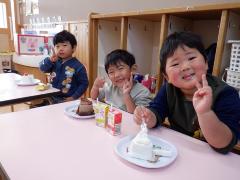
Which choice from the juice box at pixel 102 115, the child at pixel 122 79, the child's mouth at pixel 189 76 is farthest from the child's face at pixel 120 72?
the child's mouth at pixel 189 76

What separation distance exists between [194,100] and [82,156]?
376 millimetres

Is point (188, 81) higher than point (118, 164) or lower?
higher

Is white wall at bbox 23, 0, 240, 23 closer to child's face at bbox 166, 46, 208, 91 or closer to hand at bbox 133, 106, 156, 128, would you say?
child's face at bbox 166, 46, 208, 91

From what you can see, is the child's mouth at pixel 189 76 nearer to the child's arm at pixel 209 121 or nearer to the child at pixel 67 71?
the child's arm at pixel 209 121

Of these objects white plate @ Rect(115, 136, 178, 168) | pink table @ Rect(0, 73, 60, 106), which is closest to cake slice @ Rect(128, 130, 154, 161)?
white plate @ Rect(115, 136, 178, 168)

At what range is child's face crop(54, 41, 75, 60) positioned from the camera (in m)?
1.81

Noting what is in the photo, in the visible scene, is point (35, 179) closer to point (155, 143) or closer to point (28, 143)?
point (28, 143)

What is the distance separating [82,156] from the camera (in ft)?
2.05

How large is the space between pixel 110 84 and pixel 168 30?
0.53 meters

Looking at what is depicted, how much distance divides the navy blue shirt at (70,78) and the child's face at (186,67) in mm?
1120

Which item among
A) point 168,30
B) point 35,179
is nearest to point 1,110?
point 168,30

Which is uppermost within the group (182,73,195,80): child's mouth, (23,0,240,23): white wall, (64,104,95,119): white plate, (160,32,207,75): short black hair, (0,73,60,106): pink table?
(23,0,240,23): white wall

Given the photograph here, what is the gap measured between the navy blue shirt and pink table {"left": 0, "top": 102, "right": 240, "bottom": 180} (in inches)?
36.4

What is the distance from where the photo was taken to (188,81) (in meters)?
0.77
